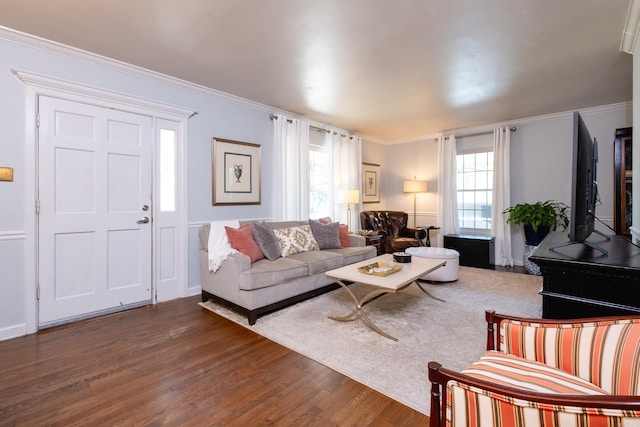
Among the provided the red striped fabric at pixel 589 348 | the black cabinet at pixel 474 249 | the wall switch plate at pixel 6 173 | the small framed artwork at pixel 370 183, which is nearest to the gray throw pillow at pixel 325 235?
the small framed artwork at pixel 370 183

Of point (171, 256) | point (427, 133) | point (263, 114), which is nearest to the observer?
point (171, 256)

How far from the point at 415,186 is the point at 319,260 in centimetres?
347

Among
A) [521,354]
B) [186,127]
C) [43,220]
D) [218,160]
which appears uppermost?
[186,127]

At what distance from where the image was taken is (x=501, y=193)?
17.4 ft

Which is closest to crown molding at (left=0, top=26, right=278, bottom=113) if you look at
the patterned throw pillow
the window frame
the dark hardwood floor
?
the patterned throw pillow

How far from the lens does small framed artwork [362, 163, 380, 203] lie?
639 cm

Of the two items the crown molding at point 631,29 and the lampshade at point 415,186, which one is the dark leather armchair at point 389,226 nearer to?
the lampshade at point 415,186

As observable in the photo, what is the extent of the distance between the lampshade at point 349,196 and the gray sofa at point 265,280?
173 cm

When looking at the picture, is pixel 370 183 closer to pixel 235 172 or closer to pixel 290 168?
pixel 290 168

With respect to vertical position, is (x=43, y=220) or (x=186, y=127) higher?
(x=186, y=127)

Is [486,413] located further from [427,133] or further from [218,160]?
[427,133]

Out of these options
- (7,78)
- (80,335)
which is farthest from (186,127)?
(80,335)

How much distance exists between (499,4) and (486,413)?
102 inches

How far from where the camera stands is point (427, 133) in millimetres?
6164
